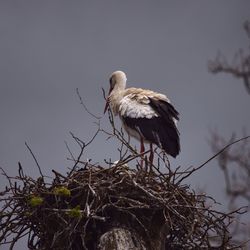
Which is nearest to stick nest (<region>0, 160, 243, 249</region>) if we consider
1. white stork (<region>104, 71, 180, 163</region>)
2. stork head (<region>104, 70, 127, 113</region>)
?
white stork (<region>104, 71, 180, 163</region>)

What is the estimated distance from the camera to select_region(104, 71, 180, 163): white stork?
7160 millimetres

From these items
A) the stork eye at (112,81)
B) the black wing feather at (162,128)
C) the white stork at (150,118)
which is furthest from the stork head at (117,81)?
the black wing feather at (162,128)

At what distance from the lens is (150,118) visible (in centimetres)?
733

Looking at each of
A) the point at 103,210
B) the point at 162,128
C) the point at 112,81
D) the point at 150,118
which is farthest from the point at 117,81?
the point at 103,210

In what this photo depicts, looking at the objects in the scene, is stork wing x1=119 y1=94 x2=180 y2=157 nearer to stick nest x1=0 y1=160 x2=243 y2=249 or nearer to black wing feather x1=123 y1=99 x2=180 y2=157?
black wing feather x1=123 y1=99 x2=180 y2=157

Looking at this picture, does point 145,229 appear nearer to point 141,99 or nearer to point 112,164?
point 112,164

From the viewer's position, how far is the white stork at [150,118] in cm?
716

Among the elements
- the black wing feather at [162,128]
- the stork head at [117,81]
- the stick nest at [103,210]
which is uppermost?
the stork head at [117,81]

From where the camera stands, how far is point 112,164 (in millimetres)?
5621

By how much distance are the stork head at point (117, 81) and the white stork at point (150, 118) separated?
2.08ft

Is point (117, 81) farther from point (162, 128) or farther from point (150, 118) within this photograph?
point (162, 128)

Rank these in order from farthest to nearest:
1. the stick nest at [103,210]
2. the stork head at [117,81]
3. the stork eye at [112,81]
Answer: the stork eye at [112,81]
the stork head at [117,81]
the stick nest at [103,210]

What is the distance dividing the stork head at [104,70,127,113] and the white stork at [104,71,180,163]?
0.63m

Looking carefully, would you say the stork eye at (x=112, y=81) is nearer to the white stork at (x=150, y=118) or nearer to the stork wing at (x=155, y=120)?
the white stork at (x=150, y=118)
